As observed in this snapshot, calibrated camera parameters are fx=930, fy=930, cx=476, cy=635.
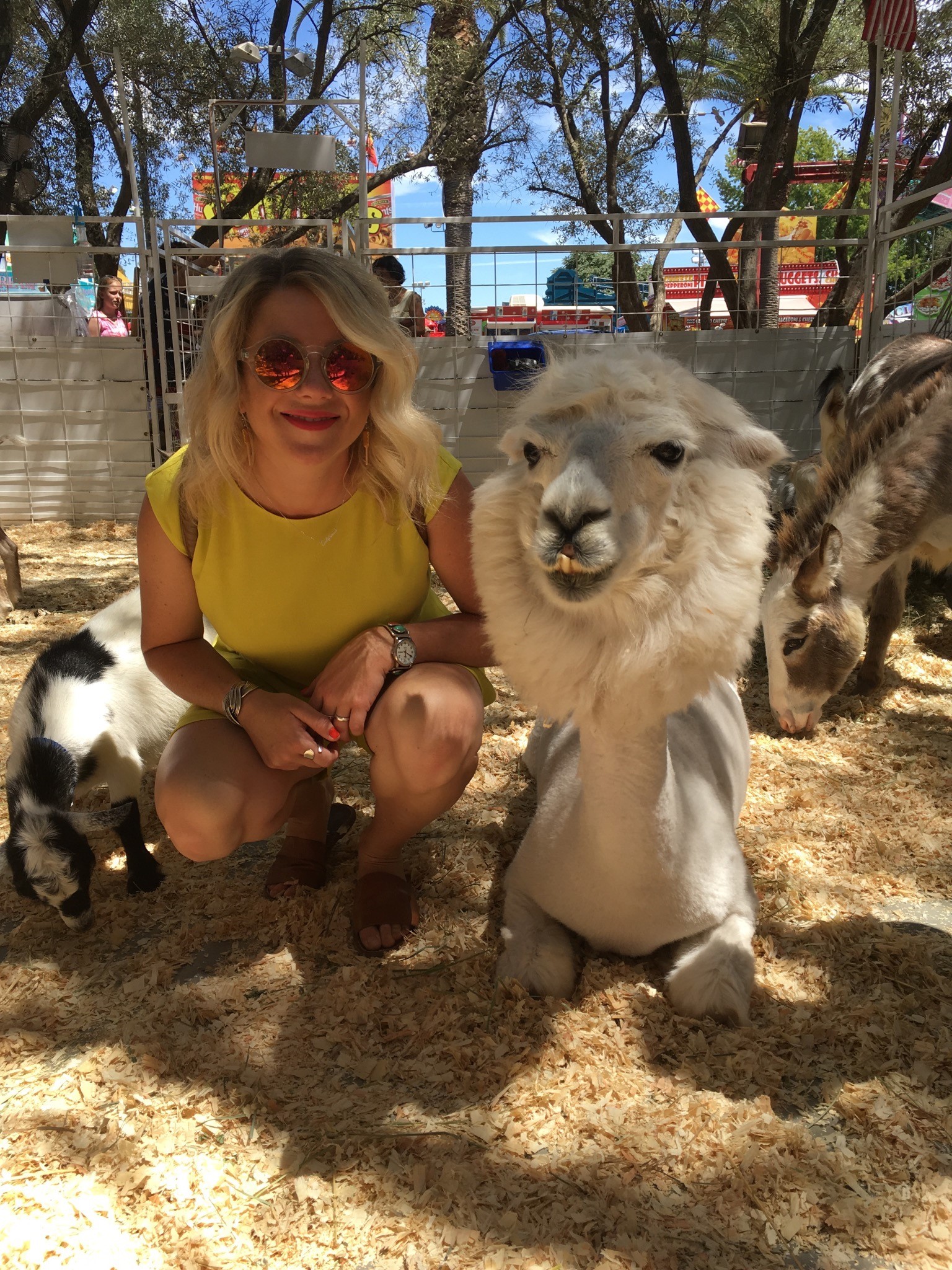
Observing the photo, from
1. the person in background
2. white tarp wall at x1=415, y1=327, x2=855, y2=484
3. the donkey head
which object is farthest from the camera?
the person in background

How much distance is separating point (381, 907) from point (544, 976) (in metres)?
0.53

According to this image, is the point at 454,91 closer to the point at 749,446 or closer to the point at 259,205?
the point at 259,205

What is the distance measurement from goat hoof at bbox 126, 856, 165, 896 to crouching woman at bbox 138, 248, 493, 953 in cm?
58

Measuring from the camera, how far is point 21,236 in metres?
8.14

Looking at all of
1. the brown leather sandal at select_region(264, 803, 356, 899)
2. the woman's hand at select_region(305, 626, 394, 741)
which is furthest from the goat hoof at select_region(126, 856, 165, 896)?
the woman's hand at select_region(305, 626, 394, 741)

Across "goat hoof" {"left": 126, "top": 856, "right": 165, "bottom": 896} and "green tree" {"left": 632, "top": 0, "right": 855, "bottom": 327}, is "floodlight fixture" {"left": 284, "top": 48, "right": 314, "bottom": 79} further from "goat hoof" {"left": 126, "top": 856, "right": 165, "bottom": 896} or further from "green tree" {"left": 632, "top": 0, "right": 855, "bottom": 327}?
"goat hoof" {"left": 126, "top": 856, "right": 165, "bottom": 896}

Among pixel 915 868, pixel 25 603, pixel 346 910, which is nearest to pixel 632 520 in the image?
pixel 346 910

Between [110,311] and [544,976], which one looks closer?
[544,976]

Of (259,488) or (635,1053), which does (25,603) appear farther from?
(635,1053)

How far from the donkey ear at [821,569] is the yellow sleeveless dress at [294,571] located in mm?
1940

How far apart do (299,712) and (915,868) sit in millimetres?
1921

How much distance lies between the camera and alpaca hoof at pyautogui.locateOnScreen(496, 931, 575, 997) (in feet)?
6.89

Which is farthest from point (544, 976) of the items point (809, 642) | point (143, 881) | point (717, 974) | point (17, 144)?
point (17, 144)

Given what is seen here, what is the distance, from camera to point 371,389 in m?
2.30
